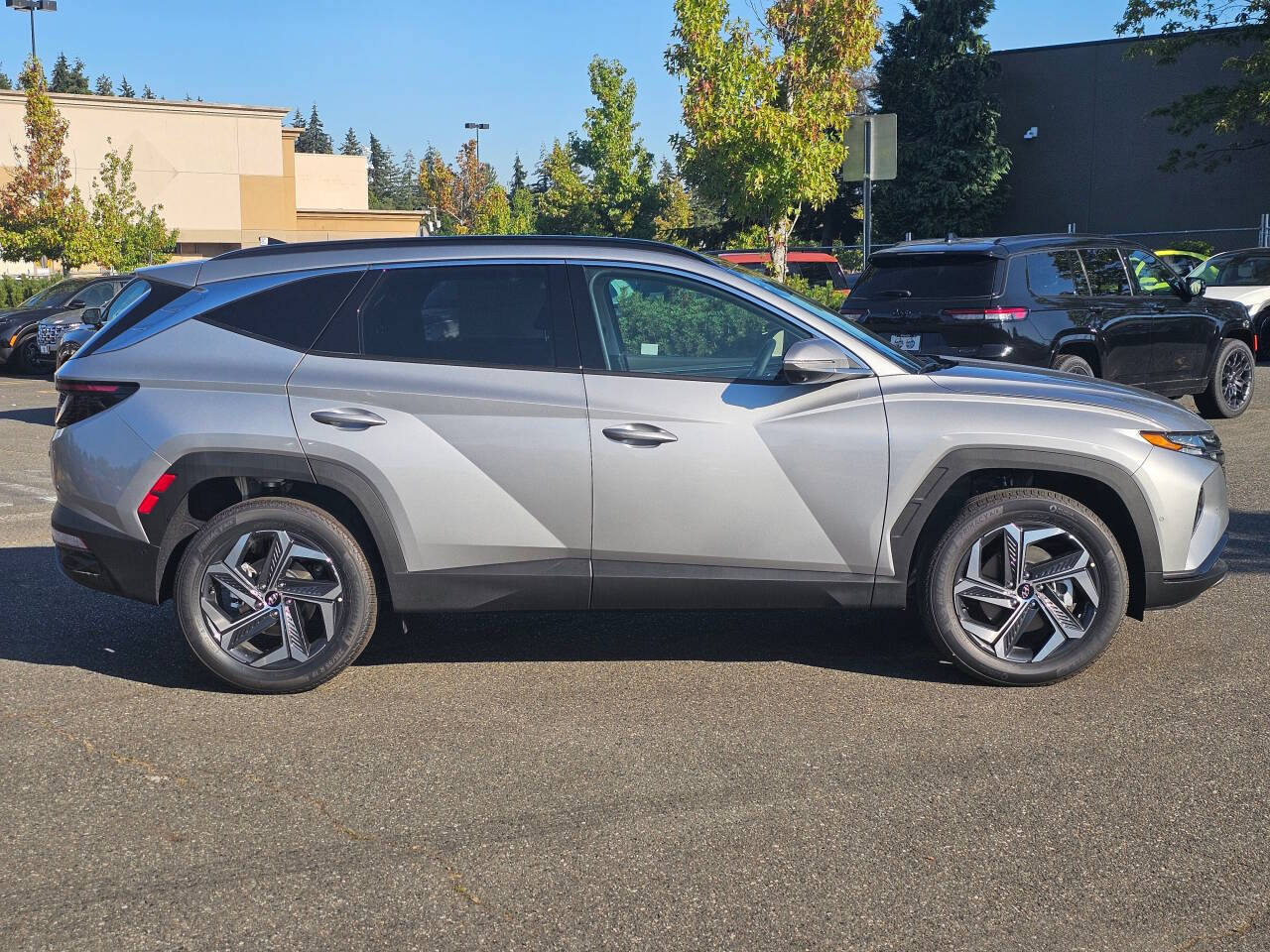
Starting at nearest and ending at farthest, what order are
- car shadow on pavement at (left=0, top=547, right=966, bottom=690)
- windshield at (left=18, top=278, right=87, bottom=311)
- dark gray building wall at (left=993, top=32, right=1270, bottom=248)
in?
1. car shadow on pavement at (left=0, top=547, right=966, bottom=690)
2. windshield at (left=18, top=278, right=87, bottom=311)
3. dark gray building wall at (left=993, top=32, right=1270, bottom=248)

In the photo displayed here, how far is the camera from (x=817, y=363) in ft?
16.1

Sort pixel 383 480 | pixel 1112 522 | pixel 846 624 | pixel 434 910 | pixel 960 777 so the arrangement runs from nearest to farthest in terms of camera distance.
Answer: pixel 434 910 < pixel 960 777 < pixel 383 480 < pixel 1112 522 < pixel 846 624

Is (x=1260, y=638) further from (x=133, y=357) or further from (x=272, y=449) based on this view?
(x=133, y=357)

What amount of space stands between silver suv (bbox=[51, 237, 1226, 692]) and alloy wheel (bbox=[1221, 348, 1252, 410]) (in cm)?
858

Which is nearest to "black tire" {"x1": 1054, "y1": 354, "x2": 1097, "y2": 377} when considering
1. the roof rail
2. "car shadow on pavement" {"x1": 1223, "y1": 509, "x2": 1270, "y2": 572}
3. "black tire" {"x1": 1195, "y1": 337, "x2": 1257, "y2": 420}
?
"car shadow on pavement" {"x1": 1223, "y1": 509, "x2": 1270, "y2": 572}

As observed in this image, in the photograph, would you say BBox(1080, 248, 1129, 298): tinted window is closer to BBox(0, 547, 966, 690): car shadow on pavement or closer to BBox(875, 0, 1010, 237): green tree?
BBox(0, 547, 966, 690): car shadow on pavement

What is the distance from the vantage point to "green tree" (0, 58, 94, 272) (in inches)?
1375

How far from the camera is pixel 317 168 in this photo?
76.5 meters

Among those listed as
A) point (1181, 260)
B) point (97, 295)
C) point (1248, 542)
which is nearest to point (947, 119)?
point (1181, 260)

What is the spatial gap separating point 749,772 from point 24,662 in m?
3.30

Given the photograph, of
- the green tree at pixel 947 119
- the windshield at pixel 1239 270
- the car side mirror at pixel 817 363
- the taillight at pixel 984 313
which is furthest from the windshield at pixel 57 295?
the green tree at pixel 947 119

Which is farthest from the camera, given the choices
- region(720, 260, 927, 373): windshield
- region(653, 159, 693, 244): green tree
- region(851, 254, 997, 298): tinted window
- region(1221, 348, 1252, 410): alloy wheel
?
region(653, 159, 693, 244): green tree

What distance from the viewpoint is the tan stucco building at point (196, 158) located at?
53.6m

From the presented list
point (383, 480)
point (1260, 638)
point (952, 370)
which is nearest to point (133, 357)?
point (383, 480)
